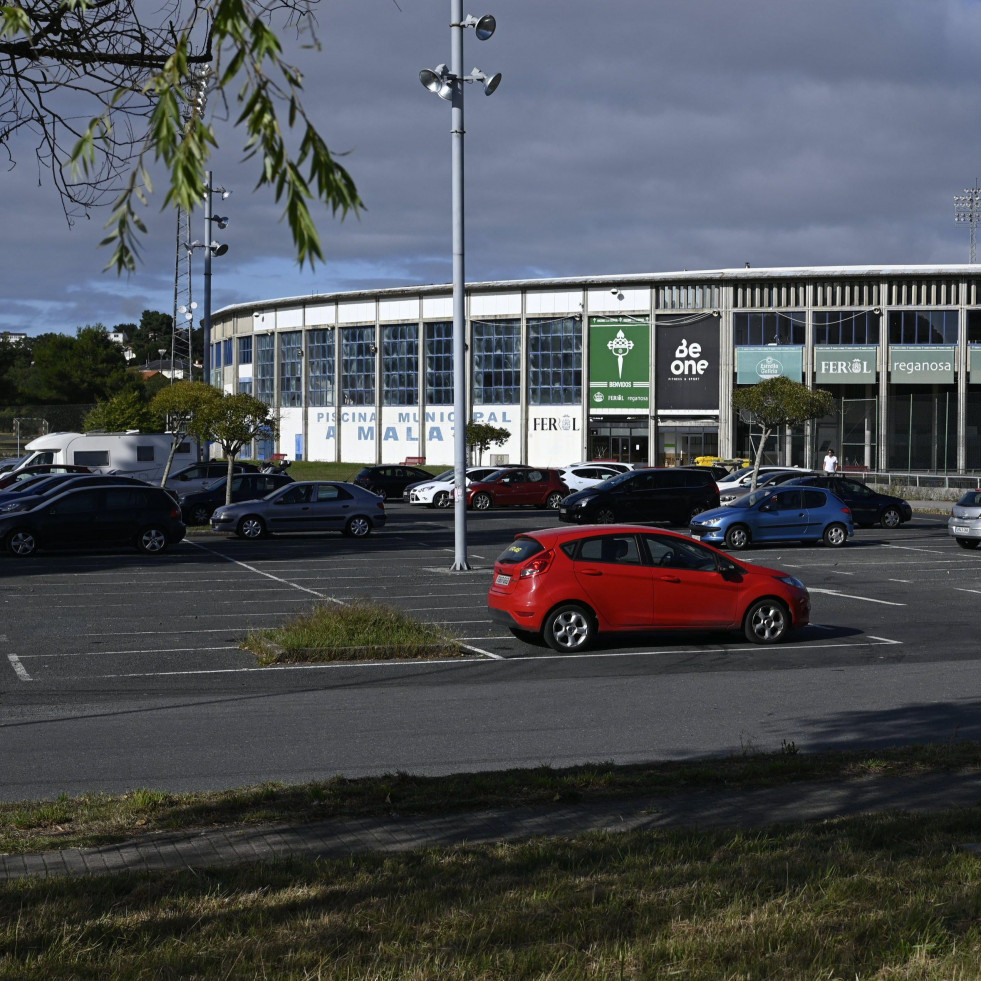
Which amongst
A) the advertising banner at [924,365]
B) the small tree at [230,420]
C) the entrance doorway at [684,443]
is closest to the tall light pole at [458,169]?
the small tree at [230,420]

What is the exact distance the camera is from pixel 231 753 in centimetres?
975

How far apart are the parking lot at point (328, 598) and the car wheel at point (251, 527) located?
2.12 ft

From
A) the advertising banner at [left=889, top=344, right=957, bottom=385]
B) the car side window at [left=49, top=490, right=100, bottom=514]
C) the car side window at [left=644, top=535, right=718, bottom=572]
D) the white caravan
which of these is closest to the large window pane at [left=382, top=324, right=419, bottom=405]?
the advertising banner at [left=889, top=344, right=957, bottom=385]

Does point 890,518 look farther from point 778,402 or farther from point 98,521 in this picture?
point 98,521

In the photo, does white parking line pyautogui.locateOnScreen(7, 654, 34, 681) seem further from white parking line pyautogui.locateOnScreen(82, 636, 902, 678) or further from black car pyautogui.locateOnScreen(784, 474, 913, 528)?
black car pyautogui.locateOnScreen(784, 474, 913, 528)

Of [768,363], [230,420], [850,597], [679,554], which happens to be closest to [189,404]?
[230,420]

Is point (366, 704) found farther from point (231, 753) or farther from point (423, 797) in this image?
point (423, 797)

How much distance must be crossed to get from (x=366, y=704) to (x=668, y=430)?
216 feet

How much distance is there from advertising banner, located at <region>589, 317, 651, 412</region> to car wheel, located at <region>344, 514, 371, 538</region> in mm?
45593

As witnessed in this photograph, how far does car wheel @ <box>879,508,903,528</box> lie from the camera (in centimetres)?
3809

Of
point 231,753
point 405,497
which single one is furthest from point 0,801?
point 405,497

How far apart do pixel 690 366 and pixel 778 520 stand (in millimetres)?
46145

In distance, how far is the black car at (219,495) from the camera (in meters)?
36.8

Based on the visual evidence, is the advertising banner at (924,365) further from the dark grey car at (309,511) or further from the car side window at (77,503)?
the car side window at (77,503)
